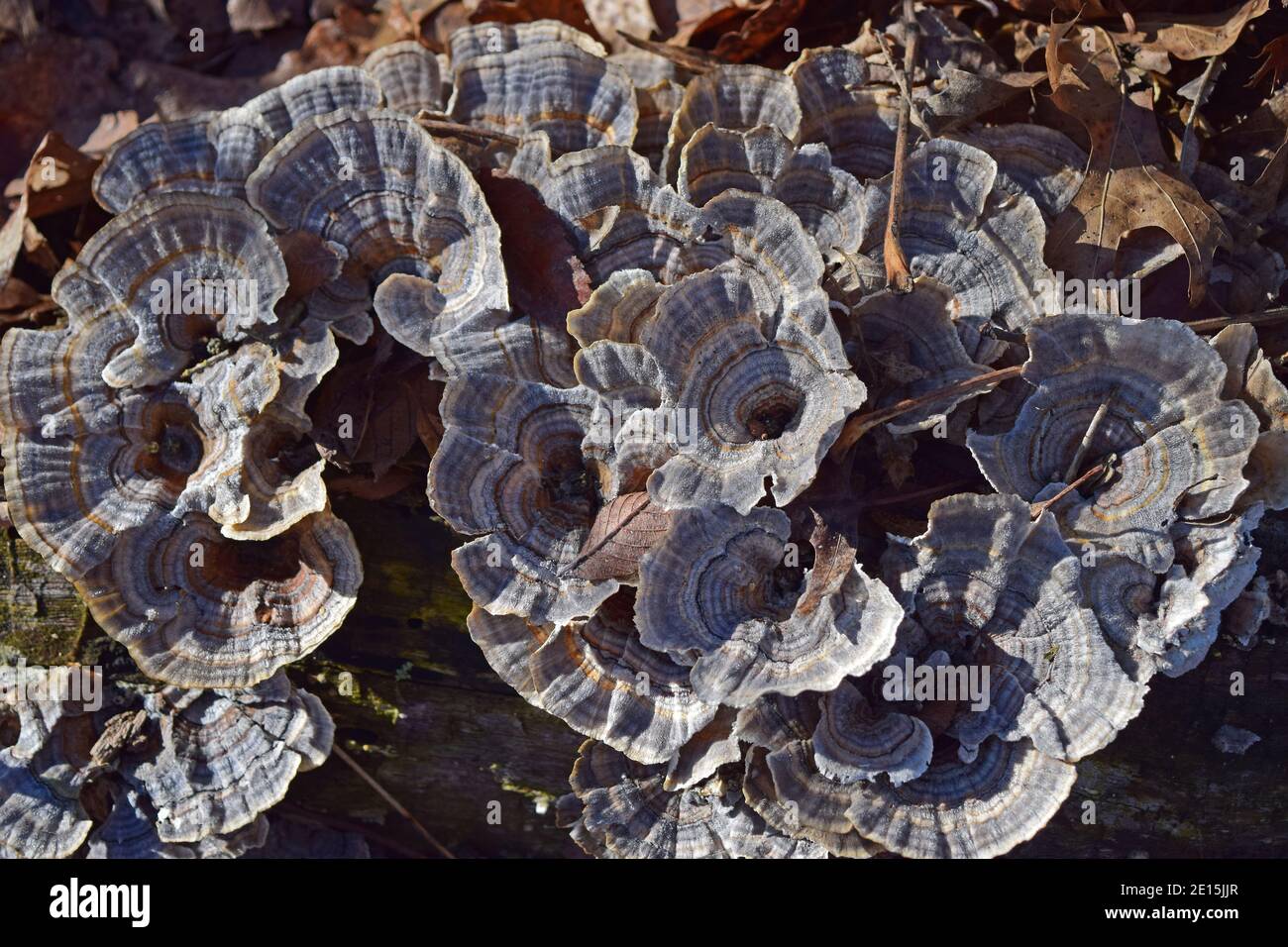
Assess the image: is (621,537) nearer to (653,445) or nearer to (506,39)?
(653,445)

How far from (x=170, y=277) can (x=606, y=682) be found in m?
2.15

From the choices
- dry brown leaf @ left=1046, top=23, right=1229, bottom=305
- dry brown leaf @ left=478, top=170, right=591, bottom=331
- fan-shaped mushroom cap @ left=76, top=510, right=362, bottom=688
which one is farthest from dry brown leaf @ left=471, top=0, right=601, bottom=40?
fan-shaped mushroom cap @ left=76, top=510, right=362, bottom=688

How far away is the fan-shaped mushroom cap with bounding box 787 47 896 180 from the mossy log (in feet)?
6.62

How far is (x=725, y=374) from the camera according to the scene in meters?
3.10

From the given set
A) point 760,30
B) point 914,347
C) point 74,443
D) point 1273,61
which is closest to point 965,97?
point 760,30

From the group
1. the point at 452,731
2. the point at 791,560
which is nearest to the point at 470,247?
the point at 791,560

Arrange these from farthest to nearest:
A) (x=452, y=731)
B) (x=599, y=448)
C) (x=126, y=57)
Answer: (x=126, y=57) < (x=452, y=731) < (x=599, y=448)

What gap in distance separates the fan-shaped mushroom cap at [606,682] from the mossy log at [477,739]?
2.31 feet

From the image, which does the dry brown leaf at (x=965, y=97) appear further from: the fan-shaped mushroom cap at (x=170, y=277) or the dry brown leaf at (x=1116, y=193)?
the fan-shaped mushroom cap at (x=170, y=277)

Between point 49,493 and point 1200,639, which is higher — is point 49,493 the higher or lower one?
the higher one

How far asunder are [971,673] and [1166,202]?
1843 mm

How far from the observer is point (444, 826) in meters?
4.24

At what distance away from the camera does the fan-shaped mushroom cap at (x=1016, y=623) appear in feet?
10.0
